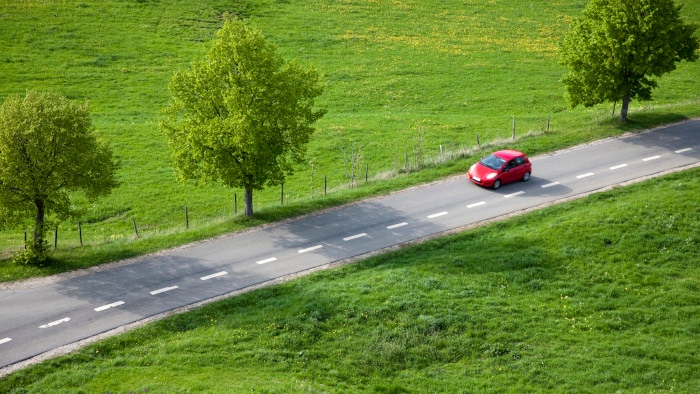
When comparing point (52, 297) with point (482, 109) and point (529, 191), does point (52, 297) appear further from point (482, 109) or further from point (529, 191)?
point (482, 109)

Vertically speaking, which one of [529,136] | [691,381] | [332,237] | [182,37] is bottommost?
[691,381]

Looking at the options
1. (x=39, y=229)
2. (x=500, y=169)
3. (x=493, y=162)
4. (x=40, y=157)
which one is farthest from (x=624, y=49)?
(x=39, y=229)

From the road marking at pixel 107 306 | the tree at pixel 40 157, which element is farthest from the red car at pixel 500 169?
the road marking at pixel 107 306

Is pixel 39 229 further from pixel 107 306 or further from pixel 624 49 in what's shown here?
pixel 624 49

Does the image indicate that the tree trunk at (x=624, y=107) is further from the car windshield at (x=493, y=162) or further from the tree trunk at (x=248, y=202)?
the tree trunk at (x=248, y=202)

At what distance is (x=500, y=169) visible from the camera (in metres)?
39.2

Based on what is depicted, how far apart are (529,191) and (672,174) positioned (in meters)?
7.81

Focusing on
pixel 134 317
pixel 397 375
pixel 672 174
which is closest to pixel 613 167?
pixel 672 174

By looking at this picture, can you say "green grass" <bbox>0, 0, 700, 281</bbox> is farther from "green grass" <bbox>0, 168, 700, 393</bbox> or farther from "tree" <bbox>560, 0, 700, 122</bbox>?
"green grass" <bbox>0, 168, 700, 393</bbox>

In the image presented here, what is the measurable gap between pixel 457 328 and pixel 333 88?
3925 centimetres

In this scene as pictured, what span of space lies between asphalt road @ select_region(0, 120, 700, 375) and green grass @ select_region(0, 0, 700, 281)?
1536mm

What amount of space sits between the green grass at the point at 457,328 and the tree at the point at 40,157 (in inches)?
373

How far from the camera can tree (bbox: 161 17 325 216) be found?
35.3m

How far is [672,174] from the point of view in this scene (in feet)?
130
